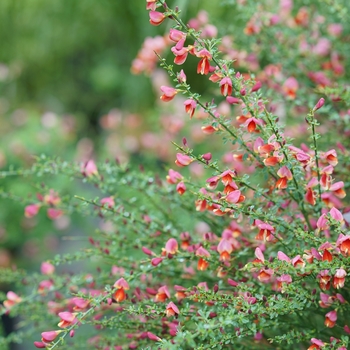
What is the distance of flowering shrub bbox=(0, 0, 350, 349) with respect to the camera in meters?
0.52

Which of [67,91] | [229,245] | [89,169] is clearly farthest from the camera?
[67,91]

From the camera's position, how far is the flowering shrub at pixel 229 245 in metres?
0.52

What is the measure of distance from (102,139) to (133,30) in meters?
0.52

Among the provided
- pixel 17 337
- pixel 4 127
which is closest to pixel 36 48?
pixel 4 127

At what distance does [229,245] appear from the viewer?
23.7 inches

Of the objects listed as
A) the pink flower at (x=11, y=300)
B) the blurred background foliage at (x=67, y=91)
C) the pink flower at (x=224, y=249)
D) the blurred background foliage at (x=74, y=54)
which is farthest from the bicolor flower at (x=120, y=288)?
the blurred background foliage at (x=74, y=54)

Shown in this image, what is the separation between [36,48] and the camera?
263cm

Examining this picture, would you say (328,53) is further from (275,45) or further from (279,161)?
(279,161)

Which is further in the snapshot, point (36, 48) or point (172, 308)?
point (36, 48)

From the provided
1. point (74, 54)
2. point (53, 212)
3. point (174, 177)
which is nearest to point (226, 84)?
point (174, 177)

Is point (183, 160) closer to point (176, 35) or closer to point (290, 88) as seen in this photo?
point (176, 35)

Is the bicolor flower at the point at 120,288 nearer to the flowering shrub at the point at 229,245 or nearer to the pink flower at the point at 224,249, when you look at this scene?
the flowering shrub at the point at 229,245

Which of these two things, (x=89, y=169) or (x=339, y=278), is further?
(x=89, y=169)

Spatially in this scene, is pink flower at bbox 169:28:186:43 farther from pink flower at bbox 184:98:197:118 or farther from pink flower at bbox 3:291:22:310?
pink flower at bbox 3:291:22:310
